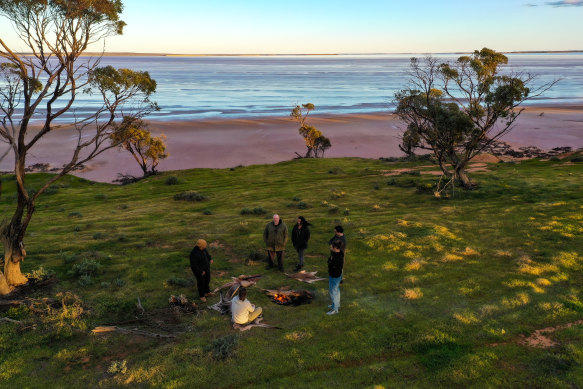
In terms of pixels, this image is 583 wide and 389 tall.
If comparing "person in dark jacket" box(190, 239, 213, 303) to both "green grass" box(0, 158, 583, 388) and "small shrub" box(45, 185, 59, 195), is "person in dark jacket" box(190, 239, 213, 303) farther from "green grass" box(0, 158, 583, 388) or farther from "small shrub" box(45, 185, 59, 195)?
"small shrub" box(45, 185, 59, 195)

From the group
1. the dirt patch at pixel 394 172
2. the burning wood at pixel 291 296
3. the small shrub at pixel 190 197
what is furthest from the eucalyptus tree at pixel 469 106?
the burning wood at pixel 291 296

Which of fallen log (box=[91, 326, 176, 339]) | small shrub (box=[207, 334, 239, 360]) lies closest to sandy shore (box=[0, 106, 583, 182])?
small shrub (box=[207, 334, 239, 360])

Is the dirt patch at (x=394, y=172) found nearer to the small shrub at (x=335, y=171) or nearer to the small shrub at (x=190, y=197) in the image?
the small shrub at (x=335, y=171)

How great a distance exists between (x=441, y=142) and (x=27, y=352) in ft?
88.4

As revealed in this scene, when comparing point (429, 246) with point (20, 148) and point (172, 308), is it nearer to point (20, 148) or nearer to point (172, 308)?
point (172, 308)

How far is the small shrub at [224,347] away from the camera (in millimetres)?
9109

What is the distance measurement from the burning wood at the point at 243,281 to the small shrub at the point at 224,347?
11.4ft

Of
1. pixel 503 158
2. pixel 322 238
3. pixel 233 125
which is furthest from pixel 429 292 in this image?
pixel 233 125

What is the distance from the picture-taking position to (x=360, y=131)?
74312 millimetres

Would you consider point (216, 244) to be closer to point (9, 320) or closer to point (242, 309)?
point (242, 309)

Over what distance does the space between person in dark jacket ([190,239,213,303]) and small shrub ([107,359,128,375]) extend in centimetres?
370

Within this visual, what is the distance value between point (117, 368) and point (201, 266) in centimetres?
413

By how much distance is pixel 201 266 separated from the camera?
1238cm

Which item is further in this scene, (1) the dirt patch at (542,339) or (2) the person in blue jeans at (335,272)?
(2) the person in blue jeans at (335,272)
